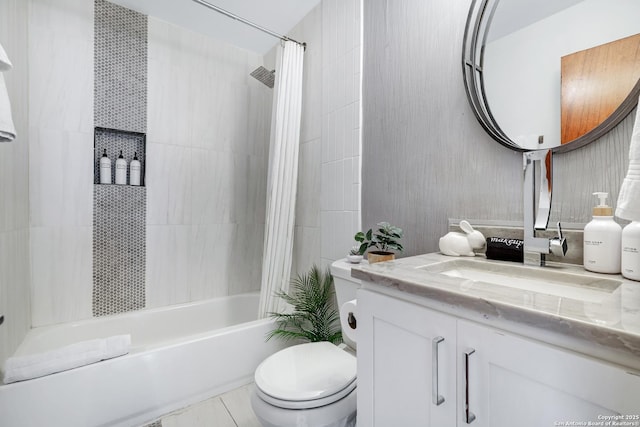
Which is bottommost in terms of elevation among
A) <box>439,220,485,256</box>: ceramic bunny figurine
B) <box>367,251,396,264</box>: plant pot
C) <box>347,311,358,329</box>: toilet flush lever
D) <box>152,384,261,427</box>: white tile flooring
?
<box>152,384,261,427</box>: white tile flooring

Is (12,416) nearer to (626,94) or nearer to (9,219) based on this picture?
(9,219)

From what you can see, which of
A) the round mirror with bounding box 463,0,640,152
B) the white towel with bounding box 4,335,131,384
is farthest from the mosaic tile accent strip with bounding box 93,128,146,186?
the round mirror with bounding box 463,0,640,152

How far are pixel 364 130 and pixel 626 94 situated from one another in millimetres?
1012

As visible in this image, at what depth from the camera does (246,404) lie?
154 cm

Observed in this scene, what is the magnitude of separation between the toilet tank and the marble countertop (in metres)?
0.54

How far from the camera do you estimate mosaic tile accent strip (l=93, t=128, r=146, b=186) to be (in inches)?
73.7

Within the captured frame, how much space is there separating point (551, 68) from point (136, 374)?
2112 mm

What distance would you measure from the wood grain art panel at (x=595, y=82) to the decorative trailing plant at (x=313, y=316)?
1.35m

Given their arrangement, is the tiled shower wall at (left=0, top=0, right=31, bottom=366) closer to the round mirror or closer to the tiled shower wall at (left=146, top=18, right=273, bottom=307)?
the tiled shower wall at (left=146, top=18, right=273, bottom=307)

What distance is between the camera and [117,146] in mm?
1951

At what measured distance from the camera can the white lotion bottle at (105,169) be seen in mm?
1859

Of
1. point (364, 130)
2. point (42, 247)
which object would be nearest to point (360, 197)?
point (364, 130)

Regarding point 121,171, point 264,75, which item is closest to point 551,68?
point 264,75

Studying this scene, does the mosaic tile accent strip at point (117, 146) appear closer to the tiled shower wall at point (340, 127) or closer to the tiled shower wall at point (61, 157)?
the tiled shower wall at point (61, 157)
